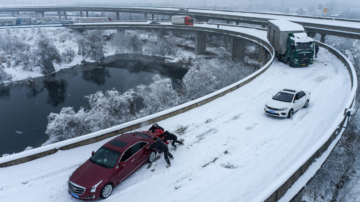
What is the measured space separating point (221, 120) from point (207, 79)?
19.7m

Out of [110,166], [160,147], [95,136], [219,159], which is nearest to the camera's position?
[110,166]

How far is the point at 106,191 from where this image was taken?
8.95 metres

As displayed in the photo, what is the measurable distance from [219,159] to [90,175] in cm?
560

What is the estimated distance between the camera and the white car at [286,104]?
1483 cm

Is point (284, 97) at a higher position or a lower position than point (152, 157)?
higher

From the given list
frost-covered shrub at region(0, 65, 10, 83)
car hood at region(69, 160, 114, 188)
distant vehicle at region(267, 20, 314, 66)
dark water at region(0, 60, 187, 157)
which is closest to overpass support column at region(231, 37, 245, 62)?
dark water at region(0, 60, 187, 157)

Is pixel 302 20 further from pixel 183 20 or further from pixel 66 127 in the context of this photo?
pixel 66 127

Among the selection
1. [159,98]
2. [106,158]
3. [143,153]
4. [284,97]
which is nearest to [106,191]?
[106,158]

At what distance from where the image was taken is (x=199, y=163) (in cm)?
1102

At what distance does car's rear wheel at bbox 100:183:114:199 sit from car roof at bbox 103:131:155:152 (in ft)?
4.63

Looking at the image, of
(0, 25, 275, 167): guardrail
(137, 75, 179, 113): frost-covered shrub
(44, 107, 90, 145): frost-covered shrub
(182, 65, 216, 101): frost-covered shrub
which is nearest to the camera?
(0, 25, 275, 167): guardrail

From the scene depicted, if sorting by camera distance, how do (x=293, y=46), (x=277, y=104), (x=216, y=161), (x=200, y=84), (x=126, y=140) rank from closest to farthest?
(x=126, y=140) → (x=216, y=161) → (x=277, y=104) → (x=293, y=46) → (x=200, y=84)

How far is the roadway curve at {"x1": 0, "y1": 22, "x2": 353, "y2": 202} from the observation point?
30.7 feet

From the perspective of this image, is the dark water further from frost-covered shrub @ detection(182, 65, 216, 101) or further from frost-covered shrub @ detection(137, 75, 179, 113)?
frost-covered shrub @ detection(137, 75, 179, 113)
